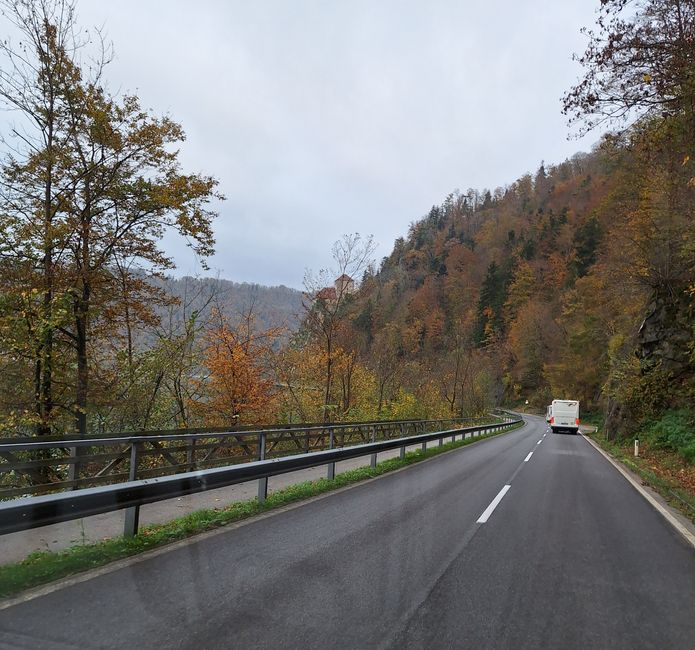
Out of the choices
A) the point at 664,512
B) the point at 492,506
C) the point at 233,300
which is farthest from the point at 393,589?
the point at 233,300

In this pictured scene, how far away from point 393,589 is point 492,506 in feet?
14.7

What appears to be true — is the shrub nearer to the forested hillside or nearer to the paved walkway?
the forested hillside

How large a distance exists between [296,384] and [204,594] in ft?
75.3

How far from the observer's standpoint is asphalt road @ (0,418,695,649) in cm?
333

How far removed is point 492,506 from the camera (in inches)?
319

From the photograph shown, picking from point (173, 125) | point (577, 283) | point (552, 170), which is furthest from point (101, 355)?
point (552, 170)

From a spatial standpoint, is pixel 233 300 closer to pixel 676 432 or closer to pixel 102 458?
pixel 102 458

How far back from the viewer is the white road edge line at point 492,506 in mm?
7073

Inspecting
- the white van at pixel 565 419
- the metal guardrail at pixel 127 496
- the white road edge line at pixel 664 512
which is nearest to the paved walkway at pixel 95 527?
the metal guardrail at pixel 127 496

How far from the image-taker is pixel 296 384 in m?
26.8

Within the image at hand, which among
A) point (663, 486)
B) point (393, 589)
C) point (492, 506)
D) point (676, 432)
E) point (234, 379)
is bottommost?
point (663, 486)

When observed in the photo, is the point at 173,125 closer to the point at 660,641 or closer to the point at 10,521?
the point at 10,521

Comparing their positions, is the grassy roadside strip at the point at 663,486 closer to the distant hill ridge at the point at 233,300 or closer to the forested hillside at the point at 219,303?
the forested hillside at the point at 219,303

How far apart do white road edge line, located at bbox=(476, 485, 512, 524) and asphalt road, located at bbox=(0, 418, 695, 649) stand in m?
0.07
